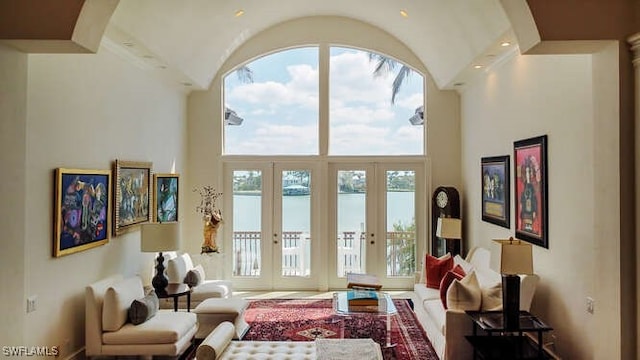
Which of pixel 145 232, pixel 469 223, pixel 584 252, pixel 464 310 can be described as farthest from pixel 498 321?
pixel 145 232

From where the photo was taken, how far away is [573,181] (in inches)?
155

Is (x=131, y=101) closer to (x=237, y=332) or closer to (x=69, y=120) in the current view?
(x=69, y=120)

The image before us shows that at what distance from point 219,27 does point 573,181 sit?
486 cm

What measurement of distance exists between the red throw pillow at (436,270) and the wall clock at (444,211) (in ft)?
3.76

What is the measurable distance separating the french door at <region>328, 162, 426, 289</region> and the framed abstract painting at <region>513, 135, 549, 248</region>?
252 cm

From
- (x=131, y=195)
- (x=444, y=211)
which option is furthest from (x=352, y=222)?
(x=131, y=195)

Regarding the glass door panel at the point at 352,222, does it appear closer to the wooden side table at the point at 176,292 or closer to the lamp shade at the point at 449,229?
the lamp shade at the point at 449,229

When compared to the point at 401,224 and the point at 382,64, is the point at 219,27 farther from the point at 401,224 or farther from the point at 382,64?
the point at 401,224

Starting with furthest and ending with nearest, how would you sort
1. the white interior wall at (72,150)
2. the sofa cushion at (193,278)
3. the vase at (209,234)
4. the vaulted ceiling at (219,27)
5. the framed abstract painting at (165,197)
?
the vase at (209,234)
the framed abstract painting at (165,197)
the sofa cushion at (193,278)
the white interior wall at (72,150)
the vaulted ceiling at (219,27)

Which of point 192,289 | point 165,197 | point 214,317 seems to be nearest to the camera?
point 214,317

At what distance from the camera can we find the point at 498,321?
12.6 feet

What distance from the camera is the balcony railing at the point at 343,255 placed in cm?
748

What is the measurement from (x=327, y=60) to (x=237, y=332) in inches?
185

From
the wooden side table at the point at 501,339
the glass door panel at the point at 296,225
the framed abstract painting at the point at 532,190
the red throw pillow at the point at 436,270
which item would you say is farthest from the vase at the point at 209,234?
the framed abstract painting at the point at 532,190
